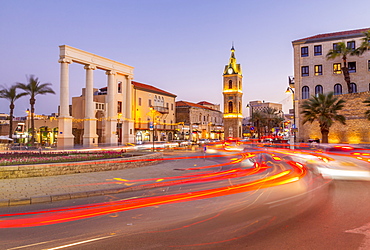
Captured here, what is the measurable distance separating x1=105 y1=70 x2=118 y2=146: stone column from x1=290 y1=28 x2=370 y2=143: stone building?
32.2 meters

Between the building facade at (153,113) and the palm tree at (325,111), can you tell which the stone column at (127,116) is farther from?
the palm tree at (325,111)

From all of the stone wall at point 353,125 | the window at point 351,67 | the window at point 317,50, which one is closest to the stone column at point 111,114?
the window at point 317,50

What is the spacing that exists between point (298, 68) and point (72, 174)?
4743cm

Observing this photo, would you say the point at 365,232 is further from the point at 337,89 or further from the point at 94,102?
the point at 337,89

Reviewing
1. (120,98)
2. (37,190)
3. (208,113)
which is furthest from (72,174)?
(208,113)

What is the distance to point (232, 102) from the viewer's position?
9106 centimetres

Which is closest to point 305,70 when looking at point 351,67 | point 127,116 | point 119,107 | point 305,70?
point 305,70

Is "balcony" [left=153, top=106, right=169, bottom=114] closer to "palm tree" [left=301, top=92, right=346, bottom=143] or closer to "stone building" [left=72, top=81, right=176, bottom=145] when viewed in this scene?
"stone building" [left=72, top=81, right=176, bottom=145]

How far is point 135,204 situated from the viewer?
29.0ft

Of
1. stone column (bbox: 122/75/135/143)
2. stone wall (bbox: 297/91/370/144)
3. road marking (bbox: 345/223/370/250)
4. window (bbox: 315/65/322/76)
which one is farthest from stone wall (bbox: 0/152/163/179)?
window (bbox: 315/65/322/76)

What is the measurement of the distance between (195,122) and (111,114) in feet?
108

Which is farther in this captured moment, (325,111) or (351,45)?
(351,45)

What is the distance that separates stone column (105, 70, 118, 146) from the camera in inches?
1993

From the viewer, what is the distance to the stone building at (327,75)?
149ft
